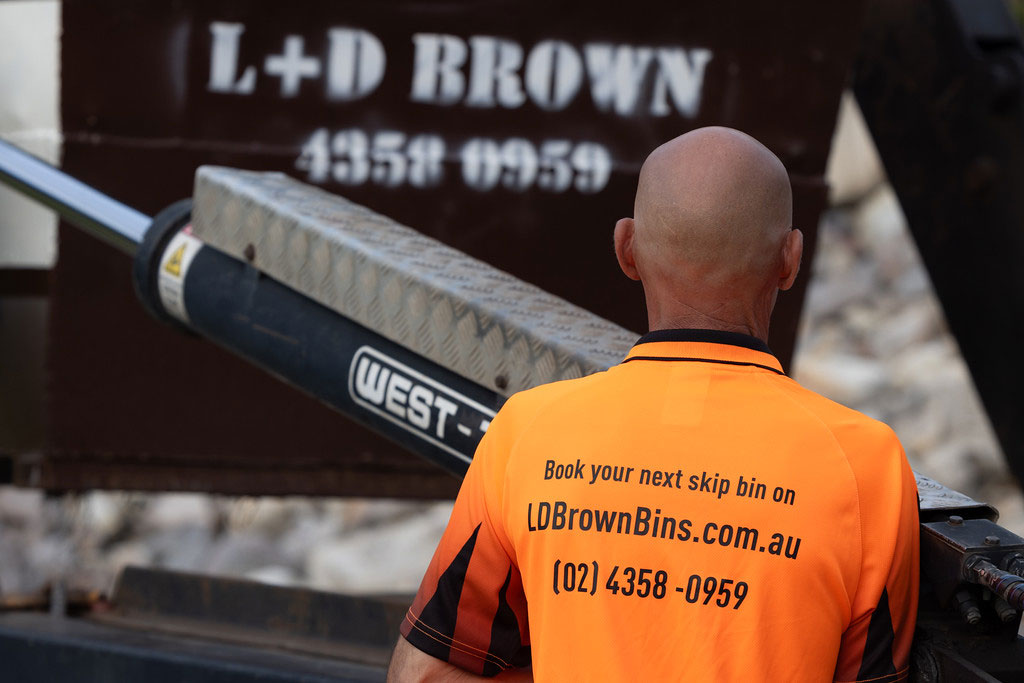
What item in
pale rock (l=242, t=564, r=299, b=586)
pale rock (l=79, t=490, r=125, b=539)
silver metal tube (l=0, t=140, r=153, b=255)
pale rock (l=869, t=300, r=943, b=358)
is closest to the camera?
silver metal tube (l=0, t=140, r=153, b=255)

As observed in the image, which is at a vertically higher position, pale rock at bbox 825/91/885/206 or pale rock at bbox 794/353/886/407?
pale rock at bbox 825/91/885/206

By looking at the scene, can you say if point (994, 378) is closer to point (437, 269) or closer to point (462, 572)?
point (437, 269)

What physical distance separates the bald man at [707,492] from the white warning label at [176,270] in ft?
3.74

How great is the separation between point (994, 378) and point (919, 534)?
7.21ft

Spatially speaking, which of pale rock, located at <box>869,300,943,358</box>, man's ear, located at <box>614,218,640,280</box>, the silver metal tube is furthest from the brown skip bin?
pale rock, located at <box>869,300,943,358</box>

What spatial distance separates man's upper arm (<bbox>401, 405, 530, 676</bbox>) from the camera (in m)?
1.26

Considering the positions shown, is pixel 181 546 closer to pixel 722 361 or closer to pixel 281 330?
pixel 281 330

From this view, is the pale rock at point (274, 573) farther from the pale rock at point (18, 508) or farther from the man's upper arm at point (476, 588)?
the man's upper arm at point (476, 588)

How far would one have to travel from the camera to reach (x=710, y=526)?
1.15 meters

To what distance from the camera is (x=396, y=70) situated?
2.99 m

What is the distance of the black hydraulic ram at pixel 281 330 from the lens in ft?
6.06

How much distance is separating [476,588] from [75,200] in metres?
1.52

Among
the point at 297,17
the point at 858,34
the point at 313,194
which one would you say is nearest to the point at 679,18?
the point at 858,34

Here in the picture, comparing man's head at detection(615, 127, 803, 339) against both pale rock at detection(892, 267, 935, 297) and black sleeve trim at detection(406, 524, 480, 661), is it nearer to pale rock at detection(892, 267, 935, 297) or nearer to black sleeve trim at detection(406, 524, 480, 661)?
black sleeve trim at detection(406, 524, 480, 661)
